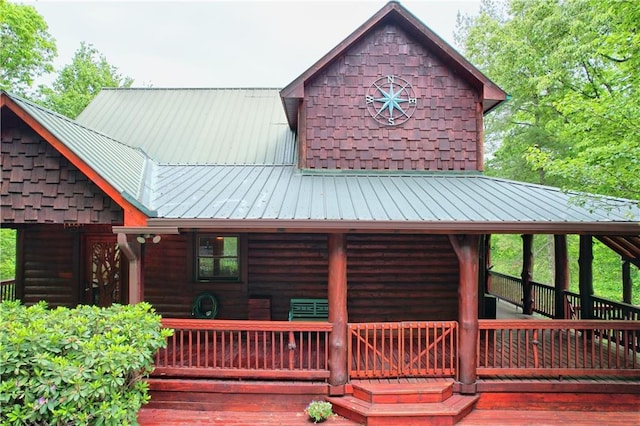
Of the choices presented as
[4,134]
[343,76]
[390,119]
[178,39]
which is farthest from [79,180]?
[178,39]

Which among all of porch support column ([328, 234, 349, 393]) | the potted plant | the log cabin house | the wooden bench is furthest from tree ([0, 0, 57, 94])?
the potted plant

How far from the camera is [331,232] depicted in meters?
5.48

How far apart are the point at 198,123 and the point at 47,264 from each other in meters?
5.06

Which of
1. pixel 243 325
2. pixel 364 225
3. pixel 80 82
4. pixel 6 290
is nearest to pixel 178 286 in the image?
pixel 243 325

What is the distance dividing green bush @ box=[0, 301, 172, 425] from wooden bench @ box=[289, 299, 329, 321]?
10.7 ft

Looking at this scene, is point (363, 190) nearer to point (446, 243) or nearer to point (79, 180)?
point (446, 243)

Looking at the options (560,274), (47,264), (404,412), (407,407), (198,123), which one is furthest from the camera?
(198,123)

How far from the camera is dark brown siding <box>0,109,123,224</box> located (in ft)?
18.6

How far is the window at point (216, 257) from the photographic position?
A: 8039 mm

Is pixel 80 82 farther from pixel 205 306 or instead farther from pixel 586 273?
pixel 586 273

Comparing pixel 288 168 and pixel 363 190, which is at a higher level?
pixel 288 168

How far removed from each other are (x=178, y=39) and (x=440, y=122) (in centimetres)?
4423

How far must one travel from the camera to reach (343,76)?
7.74 metres

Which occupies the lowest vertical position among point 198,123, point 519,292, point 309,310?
point 519,292
